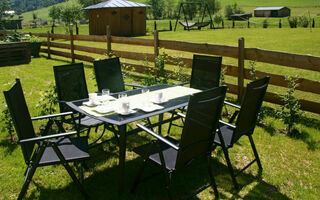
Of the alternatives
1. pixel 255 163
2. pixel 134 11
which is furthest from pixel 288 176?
pixel 134 11

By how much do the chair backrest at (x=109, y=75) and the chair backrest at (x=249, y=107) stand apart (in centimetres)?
238

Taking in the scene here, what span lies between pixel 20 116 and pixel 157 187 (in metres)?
1.67

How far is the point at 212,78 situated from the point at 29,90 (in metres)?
4.92

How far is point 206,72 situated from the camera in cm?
483

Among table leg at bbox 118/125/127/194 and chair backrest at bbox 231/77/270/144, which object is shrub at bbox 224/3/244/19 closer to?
chair backrest at bbox 231/77/270/144

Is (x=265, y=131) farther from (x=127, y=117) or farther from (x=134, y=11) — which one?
(x=134, y=11)

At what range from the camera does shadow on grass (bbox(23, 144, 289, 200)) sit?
10.4 ft

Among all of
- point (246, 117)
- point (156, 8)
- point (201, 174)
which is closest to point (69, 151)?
point (201, 174)

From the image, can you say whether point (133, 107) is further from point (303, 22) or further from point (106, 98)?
point (303, 22)

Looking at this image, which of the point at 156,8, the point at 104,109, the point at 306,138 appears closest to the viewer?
the point at 104,109

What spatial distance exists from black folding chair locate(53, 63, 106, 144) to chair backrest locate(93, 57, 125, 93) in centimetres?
31

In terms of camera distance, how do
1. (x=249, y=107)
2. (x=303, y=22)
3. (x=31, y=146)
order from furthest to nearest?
(x=303, y=22), (x=249, y=107), (x=31, y=146)

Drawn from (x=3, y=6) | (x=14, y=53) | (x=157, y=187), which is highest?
(x=3, y=6)

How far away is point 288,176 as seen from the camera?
357 centimetres
